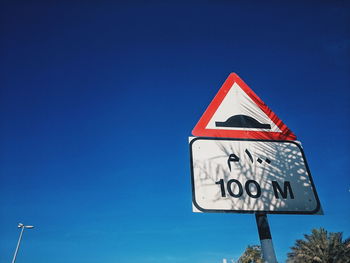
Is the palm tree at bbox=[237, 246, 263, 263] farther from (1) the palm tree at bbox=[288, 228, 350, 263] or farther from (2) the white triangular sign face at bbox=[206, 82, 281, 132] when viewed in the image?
(2) the white triangular sign face at bbox=[206, 82, 281, 132]

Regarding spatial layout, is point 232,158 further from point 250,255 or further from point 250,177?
point 250,255

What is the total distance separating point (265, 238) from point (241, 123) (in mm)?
802

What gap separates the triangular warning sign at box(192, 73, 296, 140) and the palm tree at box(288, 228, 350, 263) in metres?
24.7

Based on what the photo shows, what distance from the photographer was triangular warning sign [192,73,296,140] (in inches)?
59.9

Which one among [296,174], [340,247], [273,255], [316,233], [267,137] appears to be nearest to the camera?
[273,255]

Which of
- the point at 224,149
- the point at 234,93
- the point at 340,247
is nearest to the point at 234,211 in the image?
the point at 224,149

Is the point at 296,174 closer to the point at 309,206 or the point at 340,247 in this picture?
the point at 309,206

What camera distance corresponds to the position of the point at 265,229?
120cm

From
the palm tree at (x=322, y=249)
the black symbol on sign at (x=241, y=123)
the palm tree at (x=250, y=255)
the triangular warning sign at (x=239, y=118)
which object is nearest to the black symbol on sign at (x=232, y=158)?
the triangular warning sign at (x=239, y=118)

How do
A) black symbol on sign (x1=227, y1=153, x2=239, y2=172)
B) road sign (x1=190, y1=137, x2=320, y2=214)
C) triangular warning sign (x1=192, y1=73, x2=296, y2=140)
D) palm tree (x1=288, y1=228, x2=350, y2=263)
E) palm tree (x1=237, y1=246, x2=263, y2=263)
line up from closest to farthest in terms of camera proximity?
road sign (x1=190, y1=137, x2=320, y2=214) < black symbol on sign (x1=227, y1=153, x2=239, y2=172) < triangular warning sign (x1=192, y1=73, x2=296, y2=140) < palm tree (x1=288, y1=228, x2=350, y2=263) < palm tree (x1=237, y1=246, x2=263, y2=263)

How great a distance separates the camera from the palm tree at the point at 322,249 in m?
18.9

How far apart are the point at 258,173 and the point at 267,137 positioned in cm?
35

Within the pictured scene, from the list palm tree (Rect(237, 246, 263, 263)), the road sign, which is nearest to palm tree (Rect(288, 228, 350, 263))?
palm tree (Rect(237, 246, 263, 263))

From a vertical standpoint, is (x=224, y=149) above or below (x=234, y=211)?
above
